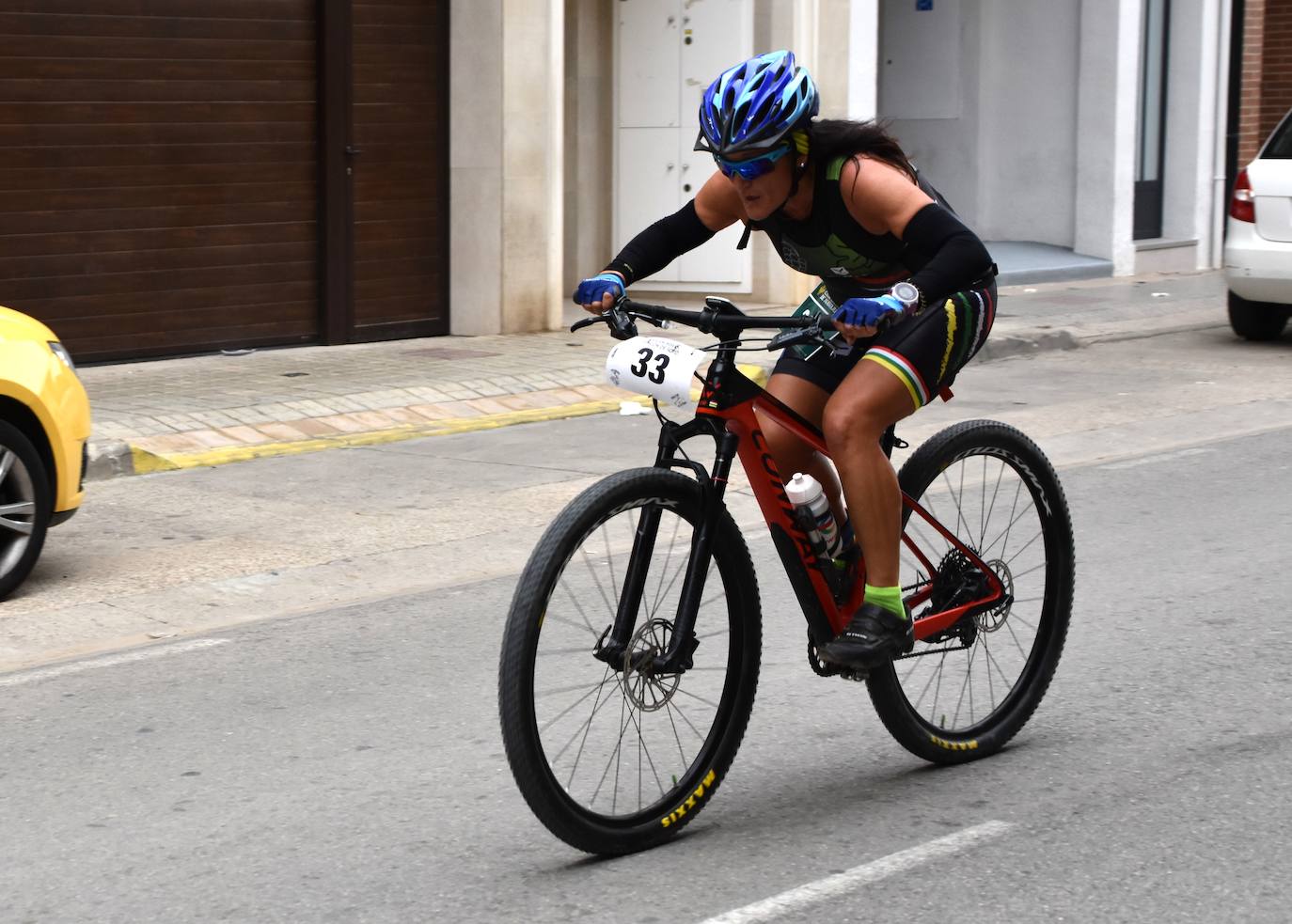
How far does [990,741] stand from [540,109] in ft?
34.1

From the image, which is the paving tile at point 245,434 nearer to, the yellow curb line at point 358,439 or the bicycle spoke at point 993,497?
the yellow curb line at point 358,439

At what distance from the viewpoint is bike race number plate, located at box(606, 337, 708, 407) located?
13.7 ft

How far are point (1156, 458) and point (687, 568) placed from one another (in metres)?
6.26

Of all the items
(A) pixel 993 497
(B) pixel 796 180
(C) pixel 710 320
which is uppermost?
(B) pixel 796 180

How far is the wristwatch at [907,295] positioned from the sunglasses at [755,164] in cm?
40

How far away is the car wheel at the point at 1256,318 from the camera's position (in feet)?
49.4

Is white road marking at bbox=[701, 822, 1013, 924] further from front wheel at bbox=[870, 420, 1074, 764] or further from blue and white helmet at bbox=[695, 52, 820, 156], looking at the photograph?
blue and white helmet at bbox=[695, 52, 820, 156]

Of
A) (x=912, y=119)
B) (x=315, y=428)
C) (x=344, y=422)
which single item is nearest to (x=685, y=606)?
(x=315, y=428)

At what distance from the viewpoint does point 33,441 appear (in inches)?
291

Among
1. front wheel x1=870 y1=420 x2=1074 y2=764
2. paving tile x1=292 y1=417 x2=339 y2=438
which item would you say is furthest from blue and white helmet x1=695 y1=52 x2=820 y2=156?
paving tile x1=292 y1=417 x2=339 y2=438

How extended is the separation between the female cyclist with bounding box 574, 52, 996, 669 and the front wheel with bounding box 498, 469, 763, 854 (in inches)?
11.8

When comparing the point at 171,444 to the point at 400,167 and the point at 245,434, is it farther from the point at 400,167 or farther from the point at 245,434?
the point at 400,167

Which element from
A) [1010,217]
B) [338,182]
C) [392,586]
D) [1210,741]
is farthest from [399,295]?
[1210,741]

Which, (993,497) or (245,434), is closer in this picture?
(993,497)
